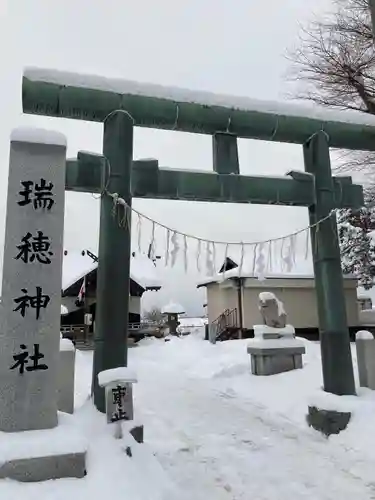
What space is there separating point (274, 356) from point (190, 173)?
19.1 feet

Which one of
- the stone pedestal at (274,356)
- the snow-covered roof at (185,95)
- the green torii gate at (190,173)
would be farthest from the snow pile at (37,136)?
the stone pedestal at (274,356)

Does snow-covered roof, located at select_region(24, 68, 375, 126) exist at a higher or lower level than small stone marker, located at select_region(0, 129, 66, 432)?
higher

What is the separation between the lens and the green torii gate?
6.24 metres

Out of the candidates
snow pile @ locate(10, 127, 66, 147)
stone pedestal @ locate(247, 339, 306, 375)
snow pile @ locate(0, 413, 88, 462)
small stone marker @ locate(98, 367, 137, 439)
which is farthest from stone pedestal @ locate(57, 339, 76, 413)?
stone pedestal @ locate(247, 339, 306, 375)

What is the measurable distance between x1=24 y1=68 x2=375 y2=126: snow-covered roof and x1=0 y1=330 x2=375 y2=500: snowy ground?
4.70 meters

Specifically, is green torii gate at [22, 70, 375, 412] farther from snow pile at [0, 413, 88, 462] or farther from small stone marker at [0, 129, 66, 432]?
snow pile at [0, 413, 88, 462]

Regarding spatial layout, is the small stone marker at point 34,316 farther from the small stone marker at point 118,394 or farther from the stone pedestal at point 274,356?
the stone pedestal at point 274,356

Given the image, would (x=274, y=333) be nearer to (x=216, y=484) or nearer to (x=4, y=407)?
(x=216, y=484)

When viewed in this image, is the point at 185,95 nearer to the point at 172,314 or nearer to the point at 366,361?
the point at 366,361

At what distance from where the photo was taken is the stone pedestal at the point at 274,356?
10.7 metres

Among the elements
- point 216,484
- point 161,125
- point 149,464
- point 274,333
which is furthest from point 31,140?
point 274,333

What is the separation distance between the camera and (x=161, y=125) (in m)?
7.00

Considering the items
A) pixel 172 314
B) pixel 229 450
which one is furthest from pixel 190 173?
pixel 172 314

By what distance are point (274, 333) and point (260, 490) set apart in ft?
21.7
